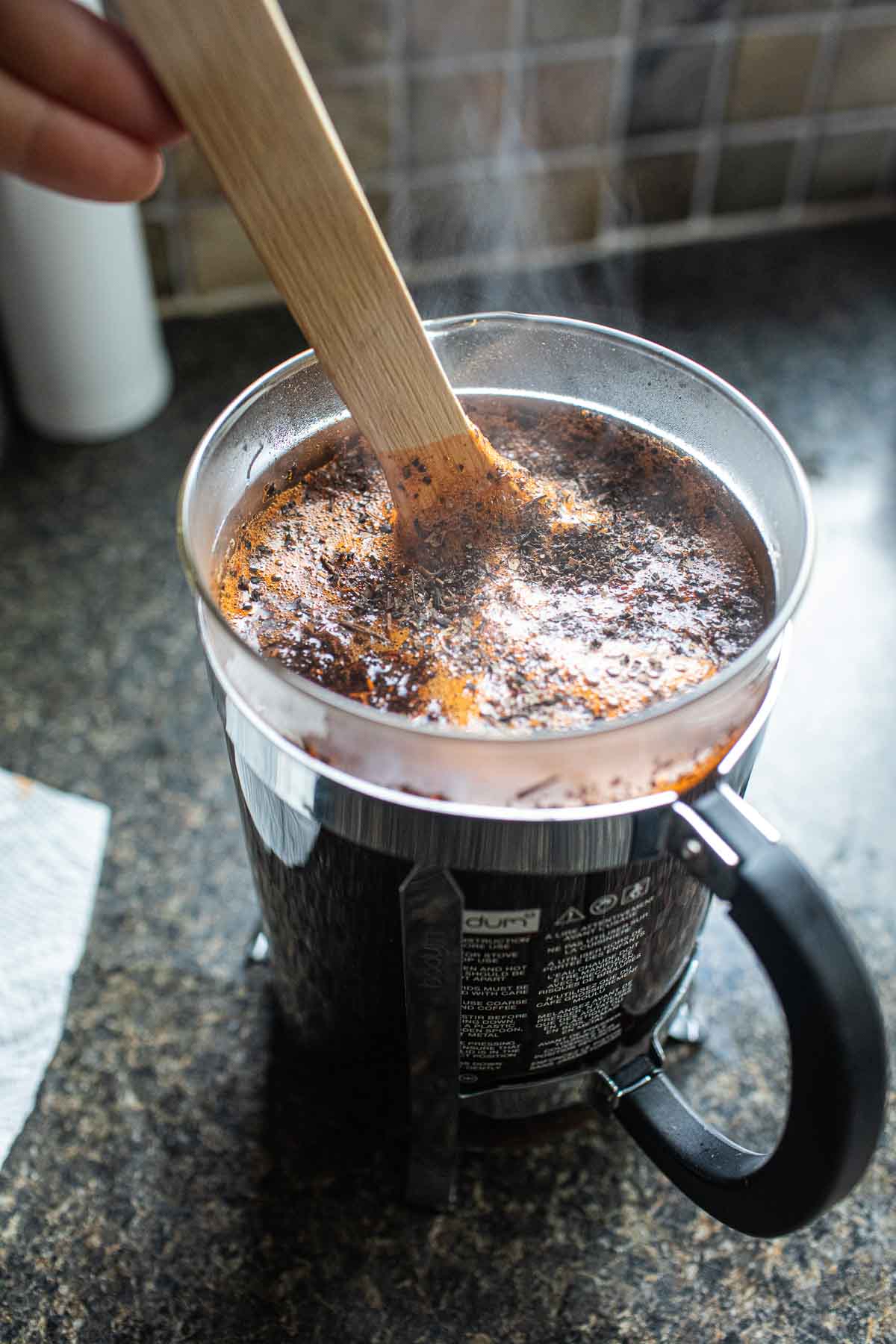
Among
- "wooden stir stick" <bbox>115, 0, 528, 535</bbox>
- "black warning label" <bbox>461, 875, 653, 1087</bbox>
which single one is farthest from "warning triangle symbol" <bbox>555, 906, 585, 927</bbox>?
"wooden stir stick" <bbox>115, 0, 528, 535</bbox>

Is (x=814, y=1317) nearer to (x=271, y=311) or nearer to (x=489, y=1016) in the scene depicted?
(x=489, y=1016)

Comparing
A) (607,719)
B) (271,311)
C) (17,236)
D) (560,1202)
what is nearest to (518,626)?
(607,719)

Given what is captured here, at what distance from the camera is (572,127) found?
3.36ft

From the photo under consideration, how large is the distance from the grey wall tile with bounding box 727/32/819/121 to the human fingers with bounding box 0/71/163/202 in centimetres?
73

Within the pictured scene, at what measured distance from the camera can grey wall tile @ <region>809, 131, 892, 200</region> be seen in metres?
1.13

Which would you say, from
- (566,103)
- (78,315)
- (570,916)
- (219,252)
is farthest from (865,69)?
(570,916)

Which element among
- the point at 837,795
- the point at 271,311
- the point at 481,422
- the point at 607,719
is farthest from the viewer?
the point at 271,311

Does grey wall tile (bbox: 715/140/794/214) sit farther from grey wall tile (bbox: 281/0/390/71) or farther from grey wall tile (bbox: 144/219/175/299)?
grey wall tile (bbox: 144/219/175/299)

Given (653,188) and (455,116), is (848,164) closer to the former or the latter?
(653,188)

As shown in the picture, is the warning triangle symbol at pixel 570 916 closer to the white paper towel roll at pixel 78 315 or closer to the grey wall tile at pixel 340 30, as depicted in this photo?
the white paper towel roll at pixel 78 315

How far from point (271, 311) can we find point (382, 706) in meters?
0.73

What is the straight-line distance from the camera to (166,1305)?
521 millimetres

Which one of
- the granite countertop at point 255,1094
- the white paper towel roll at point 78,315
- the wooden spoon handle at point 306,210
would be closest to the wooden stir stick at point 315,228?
the wooden spoon handle at point 306,210

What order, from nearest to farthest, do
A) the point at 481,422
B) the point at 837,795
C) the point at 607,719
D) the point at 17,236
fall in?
1. the point at 607,719
2. the point at 481,422
3. the point at 837,795
4. the point at 17,236
